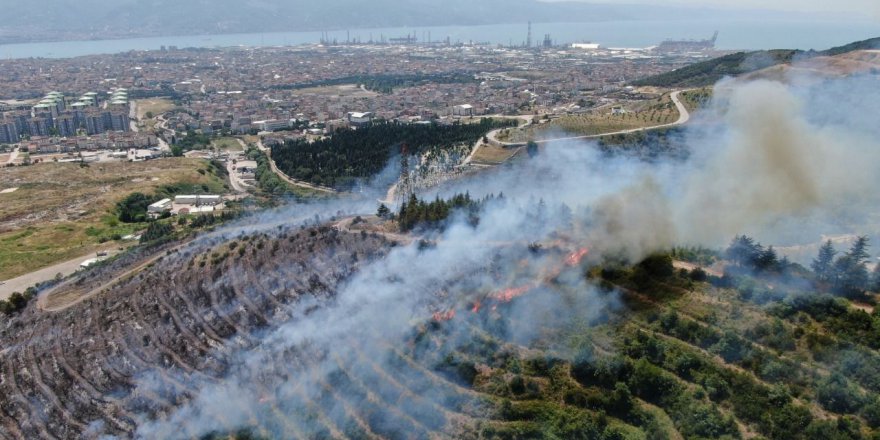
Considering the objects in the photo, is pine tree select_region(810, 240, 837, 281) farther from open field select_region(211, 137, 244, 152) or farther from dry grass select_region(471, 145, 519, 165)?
open field select_region(211, 137, 244, 152)

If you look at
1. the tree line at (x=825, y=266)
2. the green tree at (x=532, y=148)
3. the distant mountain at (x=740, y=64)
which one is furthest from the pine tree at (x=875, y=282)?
the distant mountain at (x=740, y=64)

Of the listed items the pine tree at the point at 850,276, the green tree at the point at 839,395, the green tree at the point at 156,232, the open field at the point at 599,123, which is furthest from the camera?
the open field at the point at 599,123

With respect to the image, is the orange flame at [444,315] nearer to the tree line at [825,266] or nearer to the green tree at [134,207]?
the tree line at [825,266]

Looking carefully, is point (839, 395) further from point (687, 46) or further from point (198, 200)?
point (687, 46)

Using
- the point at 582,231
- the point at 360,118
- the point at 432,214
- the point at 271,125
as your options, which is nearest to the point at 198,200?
the point at 432,214

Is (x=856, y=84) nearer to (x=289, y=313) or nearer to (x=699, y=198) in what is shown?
(x=699, y=198)

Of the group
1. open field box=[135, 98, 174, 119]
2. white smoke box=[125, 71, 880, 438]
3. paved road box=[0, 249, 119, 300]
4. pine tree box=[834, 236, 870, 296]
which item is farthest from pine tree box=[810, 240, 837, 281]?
open field box=[135, 98, 174, 119]
